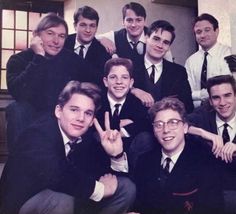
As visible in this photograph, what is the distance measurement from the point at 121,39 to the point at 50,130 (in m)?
1.41

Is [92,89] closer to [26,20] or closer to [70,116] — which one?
[70,116]

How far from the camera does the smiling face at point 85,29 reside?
4938 mm

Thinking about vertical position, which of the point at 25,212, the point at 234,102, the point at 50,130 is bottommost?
the point at 25,212

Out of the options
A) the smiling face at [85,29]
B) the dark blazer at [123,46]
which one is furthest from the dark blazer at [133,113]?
the smiling face at [85,29]

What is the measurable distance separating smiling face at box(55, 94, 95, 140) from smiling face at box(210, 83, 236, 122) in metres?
1.50

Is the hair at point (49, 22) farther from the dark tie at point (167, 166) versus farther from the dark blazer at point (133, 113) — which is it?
the dark tie at point (167, 166)

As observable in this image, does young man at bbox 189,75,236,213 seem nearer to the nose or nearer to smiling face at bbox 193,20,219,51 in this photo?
smiling face at bbox 193,20,219,51

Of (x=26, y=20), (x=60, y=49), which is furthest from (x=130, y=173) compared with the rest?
(x=26, y=20)

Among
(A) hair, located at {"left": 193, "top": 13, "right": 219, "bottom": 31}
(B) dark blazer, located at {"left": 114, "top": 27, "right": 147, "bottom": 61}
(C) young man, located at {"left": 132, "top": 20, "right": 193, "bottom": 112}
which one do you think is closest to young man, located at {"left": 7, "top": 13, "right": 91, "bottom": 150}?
(B) dark blazer, located at {"left": 114, "top": 27, "right": 147, "bottom": 61}

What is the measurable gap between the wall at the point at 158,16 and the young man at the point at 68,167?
86 centimetres

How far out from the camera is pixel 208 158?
495cm

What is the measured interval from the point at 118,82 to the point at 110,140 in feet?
2.30

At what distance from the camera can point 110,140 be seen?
187 inches

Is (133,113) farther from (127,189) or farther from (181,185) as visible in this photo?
(181,185)
